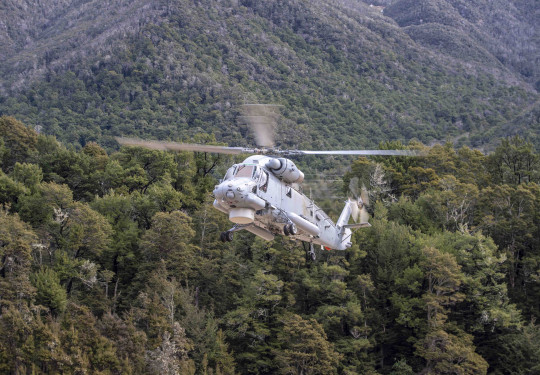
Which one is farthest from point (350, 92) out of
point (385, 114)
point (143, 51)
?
point (143, 51)

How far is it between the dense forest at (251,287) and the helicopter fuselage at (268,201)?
16.0 meters

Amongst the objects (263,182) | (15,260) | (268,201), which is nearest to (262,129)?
(263,182)

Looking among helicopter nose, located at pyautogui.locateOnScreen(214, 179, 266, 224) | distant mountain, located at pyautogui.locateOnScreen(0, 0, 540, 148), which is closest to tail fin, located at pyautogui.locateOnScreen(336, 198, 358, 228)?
helicopter nose, located at pyautogui.locateOnScreen(214, 179, 266, 224)

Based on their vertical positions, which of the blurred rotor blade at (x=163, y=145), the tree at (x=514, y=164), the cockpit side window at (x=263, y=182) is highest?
the tree at (x=514, y=164)

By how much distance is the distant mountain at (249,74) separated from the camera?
96875 mm

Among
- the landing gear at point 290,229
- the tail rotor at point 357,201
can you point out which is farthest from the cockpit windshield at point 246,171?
the tail rotor at point 357,201

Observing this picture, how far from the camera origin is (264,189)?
2834 centimetres

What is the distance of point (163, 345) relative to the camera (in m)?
43.4

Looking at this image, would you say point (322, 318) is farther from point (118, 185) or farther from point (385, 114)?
point (385, 114)

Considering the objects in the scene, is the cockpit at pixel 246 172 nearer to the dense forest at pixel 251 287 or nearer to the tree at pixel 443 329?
the dense forest at pixel 251 287

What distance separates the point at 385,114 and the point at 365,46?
71.8 feet

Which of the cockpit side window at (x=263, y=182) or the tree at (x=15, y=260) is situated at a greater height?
the tree at (x=15, y=260)

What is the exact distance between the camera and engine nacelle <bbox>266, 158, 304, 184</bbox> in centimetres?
2950

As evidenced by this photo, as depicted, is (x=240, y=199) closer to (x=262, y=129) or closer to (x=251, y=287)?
(x=262, y=129)
